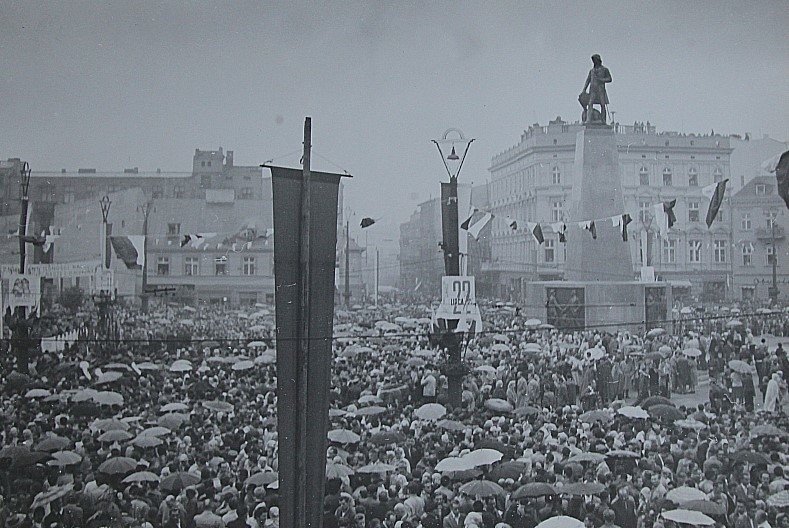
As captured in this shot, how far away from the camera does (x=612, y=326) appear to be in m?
6.04

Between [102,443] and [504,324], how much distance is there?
10.5 ft

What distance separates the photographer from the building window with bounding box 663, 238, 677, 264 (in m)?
5.97

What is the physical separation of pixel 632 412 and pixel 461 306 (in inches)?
62.0

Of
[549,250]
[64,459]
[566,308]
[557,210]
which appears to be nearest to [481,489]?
[566,308]

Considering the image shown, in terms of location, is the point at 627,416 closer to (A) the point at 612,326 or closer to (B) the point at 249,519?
(A) the point at 612,326

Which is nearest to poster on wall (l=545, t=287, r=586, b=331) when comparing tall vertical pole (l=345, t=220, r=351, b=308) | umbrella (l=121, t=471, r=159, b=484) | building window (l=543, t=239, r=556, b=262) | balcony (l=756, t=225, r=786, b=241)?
building window (l=543, t=239, r=556, b=262)

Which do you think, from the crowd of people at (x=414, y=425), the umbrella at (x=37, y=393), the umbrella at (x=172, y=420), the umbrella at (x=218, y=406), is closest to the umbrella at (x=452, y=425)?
the crowd of people at (x=414, y=425)

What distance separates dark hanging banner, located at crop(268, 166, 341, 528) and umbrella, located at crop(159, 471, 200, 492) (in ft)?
2.91

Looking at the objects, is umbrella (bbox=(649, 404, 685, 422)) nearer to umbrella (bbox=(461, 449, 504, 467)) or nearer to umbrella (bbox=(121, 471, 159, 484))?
umbrella (bbox=(461, 449, 504, 467))

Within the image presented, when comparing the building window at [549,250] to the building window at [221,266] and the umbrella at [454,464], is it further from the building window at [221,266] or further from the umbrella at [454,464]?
the building window at [221,266]

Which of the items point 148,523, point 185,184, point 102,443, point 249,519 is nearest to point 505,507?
point 249,519

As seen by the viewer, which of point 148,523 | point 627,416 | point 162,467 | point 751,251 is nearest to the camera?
point 148,523

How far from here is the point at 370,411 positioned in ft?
18.1

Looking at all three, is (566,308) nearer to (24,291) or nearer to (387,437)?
(387,437)
